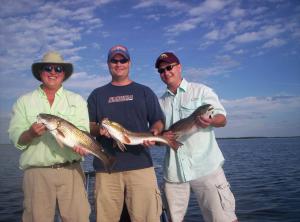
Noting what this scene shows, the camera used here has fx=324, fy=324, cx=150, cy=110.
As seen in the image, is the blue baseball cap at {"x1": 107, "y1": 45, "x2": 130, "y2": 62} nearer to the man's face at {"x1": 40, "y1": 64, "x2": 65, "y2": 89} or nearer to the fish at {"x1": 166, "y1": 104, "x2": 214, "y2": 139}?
the man's face at {"x1": 40, "y1": 64, "x2": 65, "y2": 89}

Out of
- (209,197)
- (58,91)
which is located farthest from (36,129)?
(209,197)

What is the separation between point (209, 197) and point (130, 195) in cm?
150

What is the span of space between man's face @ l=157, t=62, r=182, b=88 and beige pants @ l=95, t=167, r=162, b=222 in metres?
1.83

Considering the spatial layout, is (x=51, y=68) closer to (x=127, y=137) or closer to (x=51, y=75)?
(x=51, y=75)

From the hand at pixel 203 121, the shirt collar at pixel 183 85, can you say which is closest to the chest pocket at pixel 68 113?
the shirt collar at pixel 183 85

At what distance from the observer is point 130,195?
20.2ft

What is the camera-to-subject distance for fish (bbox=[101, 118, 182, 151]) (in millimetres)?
5891

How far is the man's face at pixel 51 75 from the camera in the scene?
570 cm

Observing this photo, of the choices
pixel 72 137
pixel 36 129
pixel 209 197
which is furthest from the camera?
pixel 209 197

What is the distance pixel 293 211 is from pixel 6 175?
2285 cm

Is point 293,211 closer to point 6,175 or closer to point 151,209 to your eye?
point 151,209

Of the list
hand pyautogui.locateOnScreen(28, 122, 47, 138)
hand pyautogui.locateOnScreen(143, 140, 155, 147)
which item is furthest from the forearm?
hand pyautogui.locateOnScreen(28, 122, 47, 138)

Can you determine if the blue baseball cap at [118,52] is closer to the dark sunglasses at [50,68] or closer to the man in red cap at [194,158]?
the man in red cap at [194,158]

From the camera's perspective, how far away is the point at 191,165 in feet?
20.5
